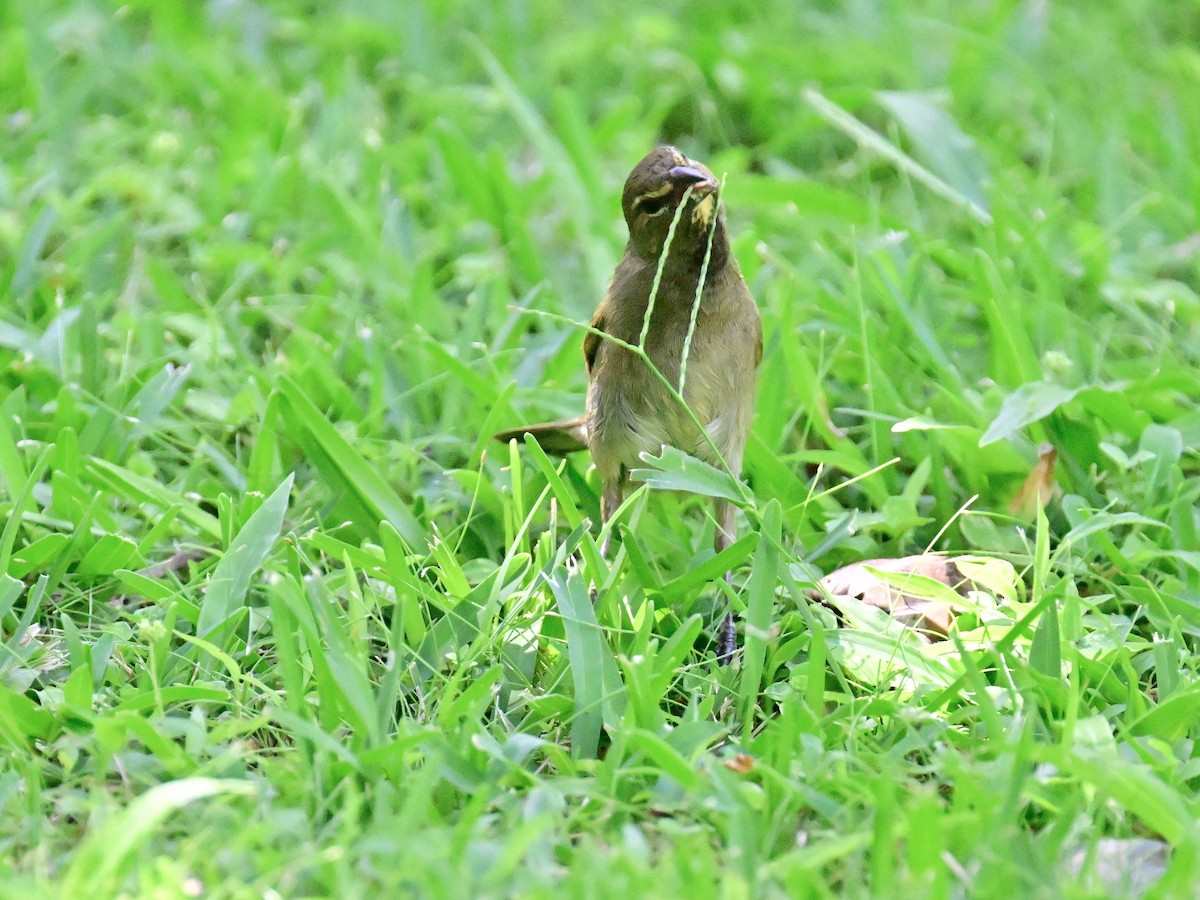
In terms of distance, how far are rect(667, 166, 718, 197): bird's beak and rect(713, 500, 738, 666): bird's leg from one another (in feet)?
2.59

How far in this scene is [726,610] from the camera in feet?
11.4

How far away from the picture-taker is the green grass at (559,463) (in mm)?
2684

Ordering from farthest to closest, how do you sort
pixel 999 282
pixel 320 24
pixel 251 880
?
pixel 320 24 → pixel 999 282 → pixel 251 880

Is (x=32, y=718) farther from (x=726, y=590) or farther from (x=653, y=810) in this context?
(x=726, y=590)

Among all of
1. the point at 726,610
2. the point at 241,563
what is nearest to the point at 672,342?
the point at 726,610

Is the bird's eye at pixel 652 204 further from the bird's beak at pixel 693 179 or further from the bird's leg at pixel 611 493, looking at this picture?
the bird's leg at pixel 611 493

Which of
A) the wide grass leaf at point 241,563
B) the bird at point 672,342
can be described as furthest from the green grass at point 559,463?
the bird at point 672,342

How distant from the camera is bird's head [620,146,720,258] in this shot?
3508mm

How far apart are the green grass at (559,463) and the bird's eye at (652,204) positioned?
671 millimetres

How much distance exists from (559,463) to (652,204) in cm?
84

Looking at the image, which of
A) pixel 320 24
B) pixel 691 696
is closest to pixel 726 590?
pixel 691 696

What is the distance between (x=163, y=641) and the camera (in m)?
3.14

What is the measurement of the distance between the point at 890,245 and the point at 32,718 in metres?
2.90

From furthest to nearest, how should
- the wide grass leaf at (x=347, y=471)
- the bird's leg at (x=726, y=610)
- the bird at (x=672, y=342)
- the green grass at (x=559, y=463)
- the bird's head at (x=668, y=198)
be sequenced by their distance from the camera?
the wide grass leaf at (x=347, y=471) < the bird at (x=672, y=342) < the bird's head at (x=668, y=198) < the bird's leg at (x=726, y=610) < the green grass at (x=559, y=463)
